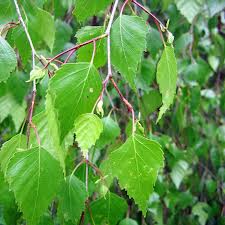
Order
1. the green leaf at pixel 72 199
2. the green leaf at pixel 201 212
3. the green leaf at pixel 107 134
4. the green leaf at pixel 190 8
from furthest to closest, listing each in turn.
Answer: the green leaf at pixel 201 212 → the green leaf at pixel 190 8 → the green leaf at pixel 107 134 → the green leaf at pixel 72 199

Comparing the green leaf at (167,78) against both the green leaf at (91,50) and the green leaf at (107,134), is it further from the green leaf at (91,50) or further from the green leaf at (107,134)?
the green leaf at (107,134)

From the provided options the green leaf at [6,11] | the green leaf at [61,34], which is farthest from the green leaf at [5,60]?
the green leaf at [61,34]

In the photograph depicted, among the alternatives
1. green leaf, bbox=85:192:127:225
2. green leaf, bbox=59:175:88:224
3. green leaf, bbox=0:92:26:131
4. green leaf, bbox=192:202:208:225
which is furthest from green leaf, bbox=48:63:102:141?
green leaf, bbox=192:202:208:225

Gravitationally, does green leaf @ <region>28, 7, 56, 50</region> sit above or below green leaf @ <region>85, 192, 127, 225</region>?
above

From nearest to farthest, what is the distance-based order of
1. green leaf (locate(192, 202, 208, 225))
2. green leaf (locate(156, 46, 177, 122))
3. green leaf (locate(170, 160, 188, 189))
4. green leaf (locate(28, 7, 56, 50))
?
green leaf (locate(156, 46, 177, 122))
green leaf (locate(28, 7, 56, 50))
green leaf (locate(170, 160, 188, 189))
green leaf (locate(192, 202, 208, 225))

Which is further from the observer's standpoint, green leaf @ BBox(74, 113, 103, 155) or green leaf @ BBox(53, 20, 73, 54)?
green leaf @ BBox(53, 20, 73, 54)

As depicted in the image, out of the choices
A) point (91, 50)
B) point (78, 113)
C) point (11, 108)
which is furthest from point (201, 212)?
point (78, 113)

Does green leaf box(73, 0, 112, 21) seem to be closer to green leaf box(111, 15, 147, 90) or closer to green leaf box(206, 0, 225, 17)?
green leaf box(111, 15, 147, 90)
